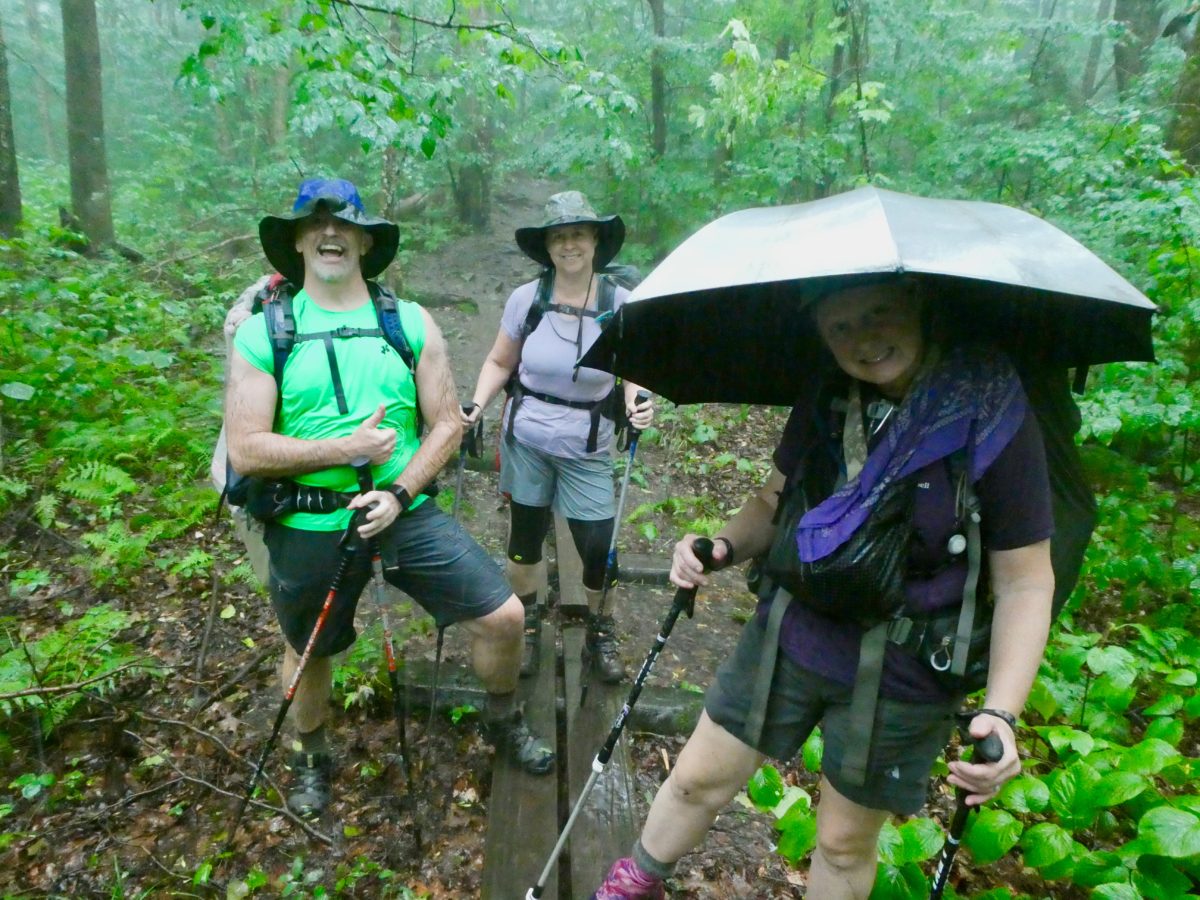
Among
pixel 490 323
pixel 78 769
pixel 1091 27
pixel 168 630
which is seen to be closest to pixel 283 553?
pixel 78 769

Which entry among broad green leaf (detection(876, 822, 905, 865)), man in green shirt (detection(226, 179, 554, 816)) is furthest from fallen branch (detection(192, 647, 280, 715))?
broad green leaf (detection(876, 822, 905, 865))

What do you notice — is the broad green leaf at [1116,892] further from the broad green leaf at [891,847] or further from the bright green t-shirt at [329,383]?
the bright green t-shirt at [329,383]

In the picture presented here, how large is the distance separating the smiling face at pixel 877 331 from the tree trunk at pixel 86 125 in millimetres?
11605

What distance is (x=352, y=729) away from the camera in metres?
3.73

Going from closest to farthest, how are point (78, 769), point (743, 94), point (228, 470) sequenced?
point (228, 470)
point (78, 769)
point (743, 94)

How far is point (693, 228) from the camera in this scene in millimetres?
13273

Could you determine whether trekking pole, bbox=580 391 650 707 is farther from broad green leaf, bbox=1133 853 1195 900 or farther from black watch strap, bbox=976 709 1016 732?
broad green leaf, bbox=1133 853 1195 900

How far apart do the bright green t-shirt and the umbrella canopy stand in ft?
3.64

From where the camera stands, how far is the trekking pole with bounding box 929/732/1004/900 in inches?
65.6

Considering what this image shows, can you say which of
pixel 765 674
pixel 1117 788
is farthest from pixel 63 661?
pixel 1117 788

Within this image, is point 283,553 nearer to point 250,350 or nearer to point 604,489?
point 250,350

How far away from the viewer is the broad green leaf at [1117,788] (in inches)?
93.4

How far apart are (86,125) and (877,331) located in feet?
42.1

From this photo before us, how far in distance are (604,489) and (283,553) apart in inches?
71.1
